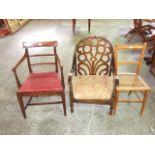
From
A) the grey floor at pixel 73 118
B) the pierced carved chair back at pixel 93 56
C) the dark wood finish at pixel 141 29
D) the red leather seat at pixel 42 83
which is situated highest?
the pierced carved chair back at pixel 93 56

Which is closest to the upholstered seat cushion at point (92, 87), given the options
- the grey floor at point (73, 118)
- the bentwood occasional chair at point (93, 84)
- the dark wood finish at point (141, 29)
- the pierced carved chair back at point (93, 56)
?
the bentwood occasional chair at point (93, 84)

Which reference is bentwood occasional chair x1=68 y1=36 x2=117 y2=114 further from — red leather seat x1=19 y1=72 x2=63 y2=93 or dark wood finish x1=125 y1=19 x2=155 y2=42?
dark wood finish x1=125 y1=19 x2=155 y2=42

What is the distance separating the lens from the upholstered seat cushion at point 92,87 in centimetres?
187

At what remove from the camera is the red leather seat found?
1872mm

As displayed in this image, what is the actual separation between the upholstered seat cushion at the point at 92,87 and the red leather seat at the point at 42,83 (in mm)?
209

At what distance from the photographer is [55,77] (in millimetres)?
2070

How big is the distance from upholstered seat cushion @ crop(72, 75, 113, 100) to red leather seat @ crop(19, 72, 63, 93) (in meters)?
0.21

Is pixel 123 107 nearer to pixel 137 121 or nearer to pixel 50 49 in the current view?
pixel 137 121

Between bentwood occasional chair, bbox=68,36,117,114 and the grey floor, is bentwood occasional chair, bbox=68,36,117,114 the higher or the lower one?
the higher one

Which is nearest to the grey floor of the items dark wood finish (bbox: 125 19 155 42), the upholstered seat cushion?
the upholstered seat cushion

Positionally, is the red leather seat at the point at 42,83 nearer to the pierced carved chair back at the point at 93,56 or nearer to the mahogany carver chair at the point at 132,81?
the pierced carved chair back at the point at 93,56

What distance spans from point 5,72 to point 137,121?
2405 mm
